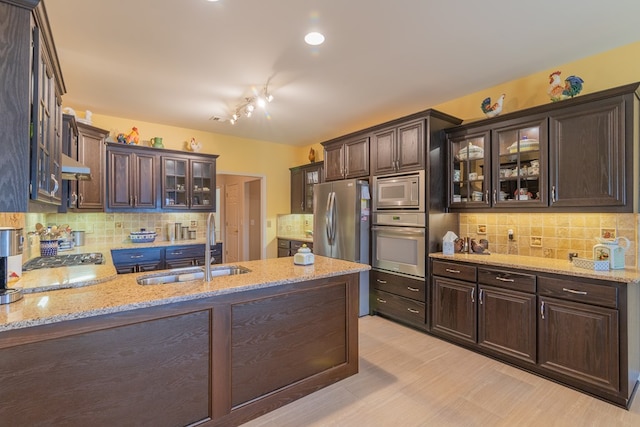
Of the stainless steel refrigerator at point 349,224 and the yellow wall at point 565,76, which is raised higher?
the yellow wall at point 565,76

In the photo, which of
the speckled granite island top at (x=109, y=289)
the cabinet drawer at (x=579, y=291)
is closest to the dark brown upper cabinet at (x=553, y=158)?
the cabinet drawer at (x=579, y=291)

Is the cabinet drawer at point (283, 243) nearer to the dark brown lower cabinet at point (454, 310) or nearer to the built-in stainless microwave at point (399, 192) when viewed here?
the built-in stainless microwave at point (399, 192)

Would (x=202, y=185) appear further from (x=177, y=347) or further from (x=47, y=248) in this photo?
(x=177, y=347)

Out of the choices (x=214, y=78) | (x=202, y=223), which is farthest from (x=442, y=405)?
(x=202, y=223)

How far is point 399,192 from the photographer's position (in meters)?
3.67

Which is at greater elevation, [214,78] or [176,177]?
[214,78]

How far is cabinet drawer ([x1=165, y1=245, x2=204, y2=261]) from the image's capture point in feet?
14.5

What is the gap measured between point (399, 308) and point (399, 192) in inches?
54.1

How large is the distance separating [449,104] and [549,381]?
304 centimetres

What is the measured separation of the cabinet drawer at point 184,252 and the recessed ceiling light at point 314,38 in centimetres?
331

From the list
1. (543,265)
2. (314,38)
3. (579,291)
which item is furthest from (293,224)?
(579,291)

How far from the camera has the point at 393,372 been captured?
262cm

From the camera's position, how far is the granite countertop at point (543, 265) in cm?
220

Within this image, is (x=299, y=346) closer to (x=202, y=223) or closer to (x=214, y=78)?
(x=214, y=78)
